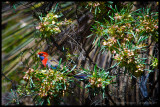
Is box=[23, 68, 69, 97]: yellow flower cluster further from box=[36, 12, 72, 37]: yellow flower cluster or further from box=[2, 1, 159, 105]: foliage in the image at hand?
box=[36, 12, 72, 37]: yellow flower cluster

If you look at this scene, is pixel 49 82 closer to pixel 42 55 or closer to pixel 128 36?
pixel 42 55

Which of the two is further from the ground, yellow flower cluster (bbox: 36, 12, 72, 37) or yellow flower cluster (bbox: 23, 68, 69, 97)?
yellow flower cluster (bbox: 36, 12, 72, 37)

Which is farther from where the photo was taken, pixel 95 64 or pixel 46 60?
pixel 46 60

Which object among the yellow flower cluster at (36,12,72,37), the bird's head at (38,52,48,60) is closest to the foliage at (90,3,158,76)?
the yellow flower cluster at (36,12,72,37)

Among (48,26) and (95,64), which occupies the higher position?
(48,26)

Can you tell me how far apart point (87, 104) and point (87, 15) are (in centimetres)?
67

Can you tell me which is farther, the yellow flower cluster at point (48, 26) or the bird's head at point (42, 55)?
the bird's head at point (42, 55)

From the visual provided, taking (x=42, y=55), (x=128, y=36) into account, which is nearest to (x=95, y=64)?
(x=128, y=36)

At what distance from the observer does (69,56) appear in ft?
2.89

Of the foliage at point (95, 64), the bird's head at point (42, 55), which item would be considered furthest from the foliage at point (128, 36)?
the bird's head at point (42, 55)

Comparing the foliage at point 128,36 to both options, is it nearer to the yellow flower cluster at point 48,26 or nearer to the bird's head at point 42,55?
the yellow flower cluster at point 48,26

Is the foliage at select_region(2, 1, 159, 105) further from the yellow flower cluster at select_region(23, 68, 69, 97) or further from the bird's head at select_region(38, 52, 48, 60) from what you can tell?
the bird's head at select_region(38, 52, 48, 60)

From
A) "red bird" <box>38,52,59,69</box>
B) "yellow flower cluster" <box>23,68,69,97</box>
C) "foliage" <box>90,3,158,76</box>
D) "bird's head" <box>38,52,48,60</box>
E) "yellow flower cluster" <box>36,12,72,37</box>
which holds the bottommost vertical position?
"yellow flower cluster" <box>23,68,69,97</box>

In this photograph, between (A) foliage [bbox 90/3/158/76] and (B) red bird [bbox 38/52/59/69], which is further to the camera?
(B) red bird [bbox 38/52/59/69]
